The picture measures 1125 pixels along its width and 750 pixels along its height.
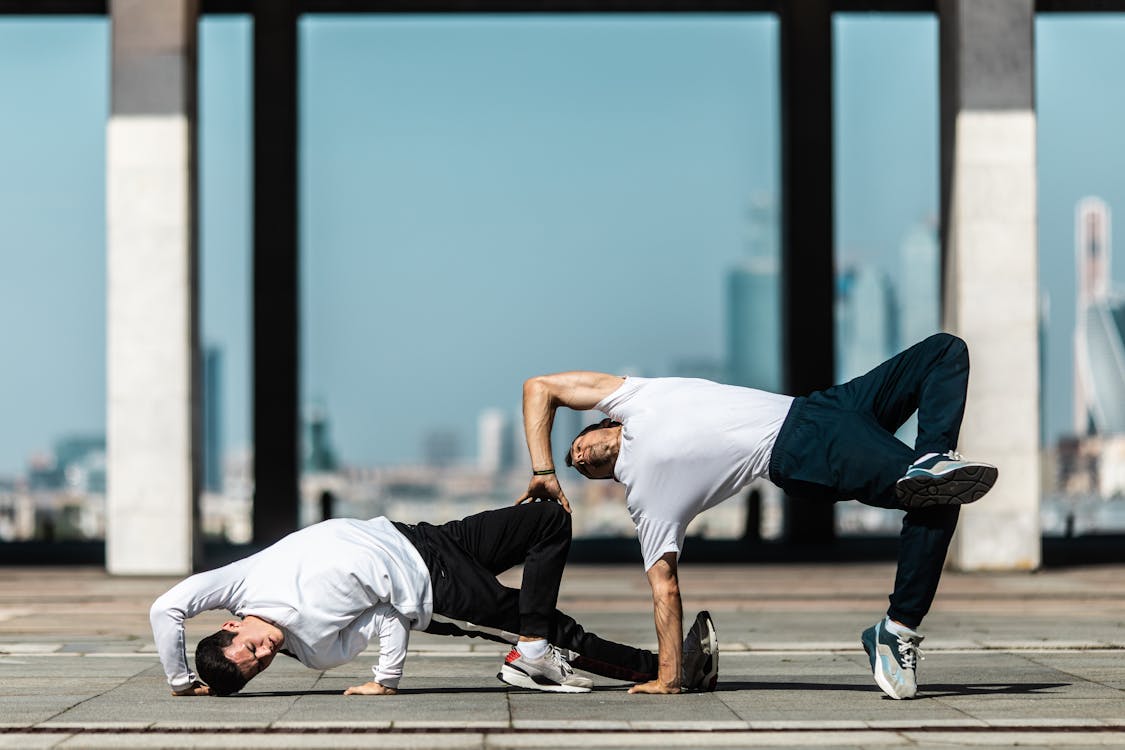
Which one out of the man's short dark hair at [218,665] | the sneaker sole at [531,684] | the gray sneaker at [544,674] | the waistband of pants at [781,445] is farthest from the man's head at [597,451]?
the man's short dark hair at [218,665]

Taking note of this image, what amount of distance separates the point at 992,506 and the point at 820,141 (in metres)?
9.57

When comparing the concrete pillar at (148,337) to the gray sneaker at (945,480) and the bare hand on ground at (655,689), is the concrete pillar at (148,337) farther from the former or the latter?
the gray sneaker at (945,480)

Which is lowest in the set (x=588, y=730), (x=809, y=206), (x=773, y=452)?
(x=588, y=730)

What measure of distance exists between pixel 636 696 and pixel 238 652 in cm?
158

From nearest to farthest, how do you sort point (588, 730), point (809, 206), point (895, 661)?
point (588, 730), point (895, 661), point (809, 206)

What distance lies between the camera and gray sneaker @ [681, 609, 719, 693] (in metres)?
7.12

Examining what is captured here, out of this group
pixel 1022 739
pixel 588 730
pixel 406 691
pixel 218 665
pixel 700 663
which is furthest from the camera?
pixel 406 691

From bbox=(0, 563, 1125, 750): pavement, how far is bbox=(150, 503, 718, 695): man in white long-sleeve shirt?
0.46 ft

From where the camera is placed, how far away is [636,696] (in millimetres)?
6996

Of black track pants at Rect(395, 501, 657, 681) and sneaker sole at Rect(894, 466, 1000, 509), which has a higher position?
sneaker sole at Rect(894, 466, 1000, 509)

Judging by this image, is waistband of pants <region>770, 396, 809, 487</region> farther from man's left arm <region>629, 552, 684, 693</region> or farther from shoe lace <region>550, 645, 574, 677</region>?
shoe lace <region>550, 645, 574, 677</region>

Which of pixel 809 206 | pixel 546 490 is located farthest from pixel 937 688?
pixel 809 206

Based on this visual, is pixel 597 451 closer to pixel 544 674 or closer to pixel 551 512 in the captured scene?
pixel 551 512

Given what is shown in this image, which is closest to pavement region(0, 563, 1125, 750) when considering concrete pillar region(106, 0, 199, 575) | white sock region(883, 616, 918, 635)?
white sock region(883, 616, 918, 635)
